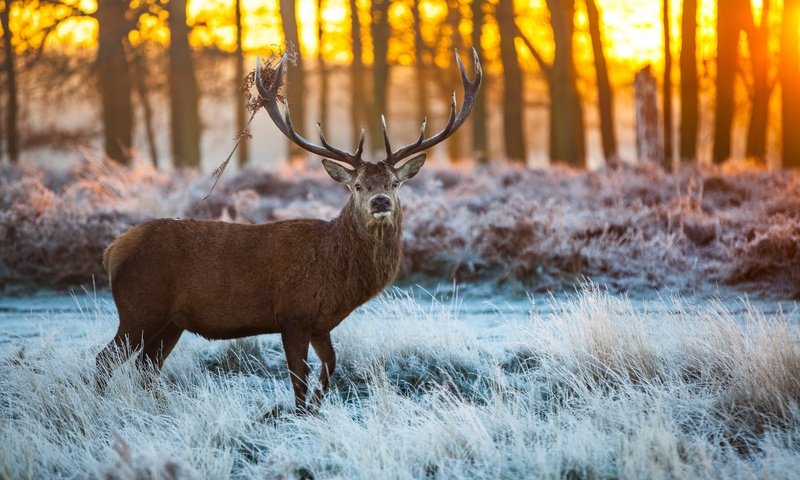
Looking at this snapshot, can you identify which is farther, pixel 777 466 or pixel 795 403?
pixel 795 403

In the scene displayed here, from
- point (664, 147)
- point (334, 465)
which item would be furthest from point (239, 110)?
point (334, 465)

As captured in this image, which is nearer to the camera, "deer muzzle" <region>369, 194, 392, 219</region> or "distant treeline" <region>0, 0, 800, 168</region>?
"deer muzzle" <region>369, 194, 392, 219</region>

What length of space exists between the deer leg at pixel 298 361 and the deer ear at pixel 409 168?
1.57 metres

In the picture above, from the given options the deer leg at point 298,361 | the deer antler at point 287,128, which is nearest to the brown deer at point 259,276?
the deer leg at point 298,361

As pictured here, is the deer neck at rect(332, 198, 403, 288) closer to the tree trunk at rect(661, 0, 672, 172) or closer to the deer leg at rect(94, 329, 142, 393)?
the deer leg at rect(94, 329, 142, 393)

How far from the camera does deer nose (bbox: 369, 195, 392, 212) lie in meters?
6.18

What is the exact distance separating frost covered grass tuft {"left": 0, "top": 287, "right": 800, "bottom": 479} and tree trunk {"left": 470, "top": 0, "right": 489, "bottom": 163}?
16115 millimetres

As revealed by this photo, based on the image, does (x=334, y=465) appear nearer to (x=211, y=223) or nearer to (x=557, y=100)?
(x=211, y=223)

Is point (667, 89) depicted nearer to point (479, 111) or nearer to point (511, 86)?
point (511, 86)

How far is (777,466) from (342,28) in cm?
2603

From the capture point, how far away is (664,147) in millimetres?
19938

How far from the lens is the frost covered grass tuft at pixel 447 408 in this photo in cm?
505

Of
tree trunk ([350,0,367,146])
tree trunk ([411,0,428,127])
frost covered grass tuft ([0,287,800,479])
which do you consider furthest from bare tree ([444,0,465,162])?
frost covered grass tuft ([0,287,800,479])

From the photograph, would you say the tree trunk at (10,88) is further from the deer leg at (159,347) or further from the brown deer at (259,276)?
the brown deer at (259,276)
